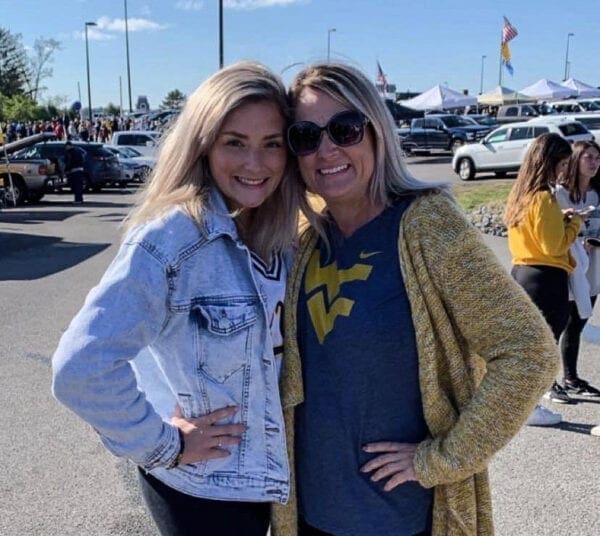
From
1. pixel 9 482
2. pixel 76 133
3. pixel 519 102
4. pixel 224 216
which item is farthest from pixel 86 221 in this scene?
pixel 519 102

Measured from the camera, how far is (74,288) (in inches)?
350

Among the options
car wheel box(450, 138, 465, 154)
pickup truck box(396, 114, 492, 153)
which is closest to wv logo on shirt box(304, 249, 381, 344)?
pickup truck box(396, 114, 492, 153)

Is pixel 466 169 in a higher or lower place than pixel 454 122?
lower

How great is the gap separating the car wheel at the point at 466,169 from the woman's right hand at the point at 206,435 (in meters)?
21.3

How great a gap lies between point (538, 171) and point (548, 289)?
2.60 feet

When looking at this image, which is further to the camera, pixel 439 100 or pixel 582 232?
pixel 439 100

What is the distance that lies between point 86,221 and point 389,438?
14657 mm

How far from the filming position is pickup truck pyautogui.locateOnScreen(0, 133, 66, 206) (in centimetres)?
1878

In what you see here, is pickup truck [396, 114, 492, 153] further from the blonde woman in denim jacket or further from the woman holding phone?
the blonde woman in denim jacket

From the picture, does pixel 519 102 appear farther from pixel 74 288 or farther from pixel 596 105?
pixel 74 288

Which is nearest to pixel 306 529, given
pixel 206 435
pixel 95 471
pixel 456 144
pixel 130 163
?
pixel 206 435

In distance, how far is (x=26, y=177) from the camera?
1908 centimetres

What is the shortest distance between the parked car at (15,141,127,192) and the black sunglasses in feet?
66.1

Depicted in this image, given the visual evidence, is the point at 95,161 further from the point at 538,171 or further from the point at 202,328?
the point at 202,328
